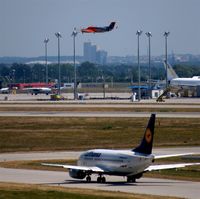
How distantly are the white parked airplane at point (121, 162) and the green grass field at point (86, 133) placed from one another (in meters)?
26.9

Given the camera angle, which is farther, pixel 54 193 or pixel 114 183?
pixel 114 183

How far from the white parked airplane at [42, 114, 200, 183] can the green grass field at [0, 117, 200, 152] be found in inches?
1057

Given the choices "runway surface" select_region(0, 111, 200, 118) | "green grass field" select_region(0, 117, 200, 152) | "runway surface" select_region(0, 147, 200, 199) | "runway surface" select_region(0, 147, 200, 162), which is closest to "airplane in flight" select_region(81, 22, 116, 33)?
"runway surface" select_region(0, 111, 200, 118)

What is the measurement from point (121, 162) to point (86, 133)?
148 ft

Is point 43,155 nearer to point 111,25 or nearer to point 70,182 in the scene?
point 70,182

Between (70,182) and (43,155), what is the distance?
22.0m

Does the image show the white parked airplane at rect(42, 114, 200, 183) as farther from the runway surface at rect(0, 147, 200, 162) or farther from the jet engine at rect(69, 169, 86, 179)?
the runway surface at rect(0, 147, 200, 162)

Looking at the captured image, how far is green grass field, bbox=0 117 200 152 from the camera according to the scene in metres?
103

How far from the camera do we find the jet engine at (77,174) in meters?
72.4

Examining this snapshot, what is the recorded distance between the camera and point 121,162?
70.2 meters

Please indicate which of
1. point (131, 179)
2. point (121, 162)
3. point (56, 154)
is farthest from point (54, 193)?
point (56, 154)

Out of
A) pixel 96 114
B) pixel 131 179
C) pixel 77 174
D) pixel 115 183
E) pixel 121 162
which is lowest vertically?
pixel 115 183

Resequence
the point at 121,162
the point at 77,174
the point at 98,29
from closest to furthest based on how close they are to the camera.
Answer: the point at 121,162, the point at 77,174, the point at 98,29

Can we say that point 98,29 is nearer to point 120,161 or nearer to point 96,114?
point 96,114
